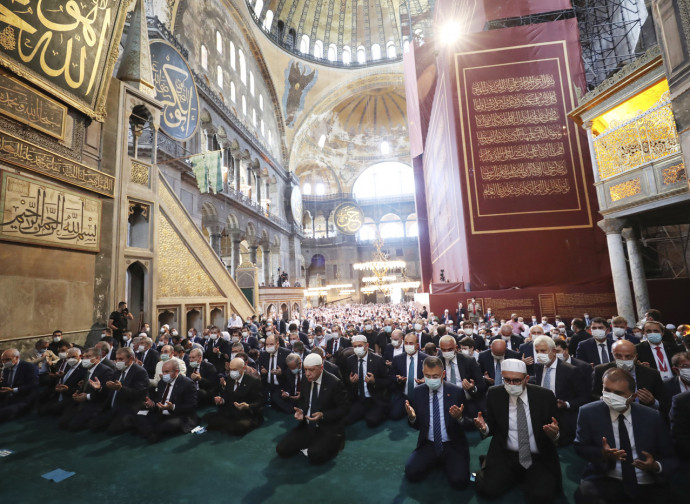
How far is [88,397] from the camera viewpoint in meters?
4.21

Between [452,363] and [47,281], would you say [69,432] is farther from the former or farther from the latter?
[452,363]

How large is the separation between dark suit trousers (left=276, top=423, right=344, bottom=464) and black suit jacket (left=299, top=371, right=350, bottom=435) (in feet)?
0.19

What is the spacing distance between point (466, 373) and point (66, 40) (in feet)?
26.7

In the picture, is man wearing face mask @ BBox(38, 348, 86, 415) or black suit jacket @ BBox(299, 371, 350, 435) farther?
man wearing face mask @ BBox(38, 348, 86, 415)

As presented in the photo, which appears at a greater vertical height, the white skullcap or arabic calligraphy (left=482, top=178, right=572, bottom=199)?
arabic calligraphy (left=482, top=178, right=572, bottom=199)

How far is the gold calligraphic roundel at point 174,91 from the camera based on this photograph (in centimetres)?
1064

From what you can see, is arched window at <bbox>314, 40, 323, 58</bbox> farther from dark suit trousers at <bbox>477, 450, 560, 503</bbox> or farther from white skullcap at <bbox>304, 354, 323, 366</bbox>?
dark suit trousers at <bbox>477, 450, 560, 503</bbox>

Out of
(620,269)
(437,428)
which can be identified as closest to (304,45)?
(620,269)

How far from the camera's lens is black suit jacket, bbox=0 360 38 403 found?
458cm

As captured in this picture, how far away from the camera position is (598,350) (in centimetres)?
412

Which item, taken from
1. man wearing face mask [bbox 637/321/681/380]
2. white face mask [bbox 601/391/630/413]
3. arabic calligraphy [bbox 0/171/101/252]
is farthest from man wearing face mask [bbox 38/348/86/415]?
man wearing face mask [bbox 637/321/681/380]

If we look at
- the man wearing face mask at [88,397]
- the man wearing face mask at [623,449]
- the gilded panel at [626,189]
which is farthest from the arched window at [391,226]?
the man wearing face mask at [623,449]

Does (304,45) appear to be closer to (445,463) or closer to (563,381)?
(563,381)

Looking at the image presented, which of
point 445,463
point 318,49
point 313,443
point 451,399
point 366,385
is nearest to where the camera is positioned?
point 445,463
